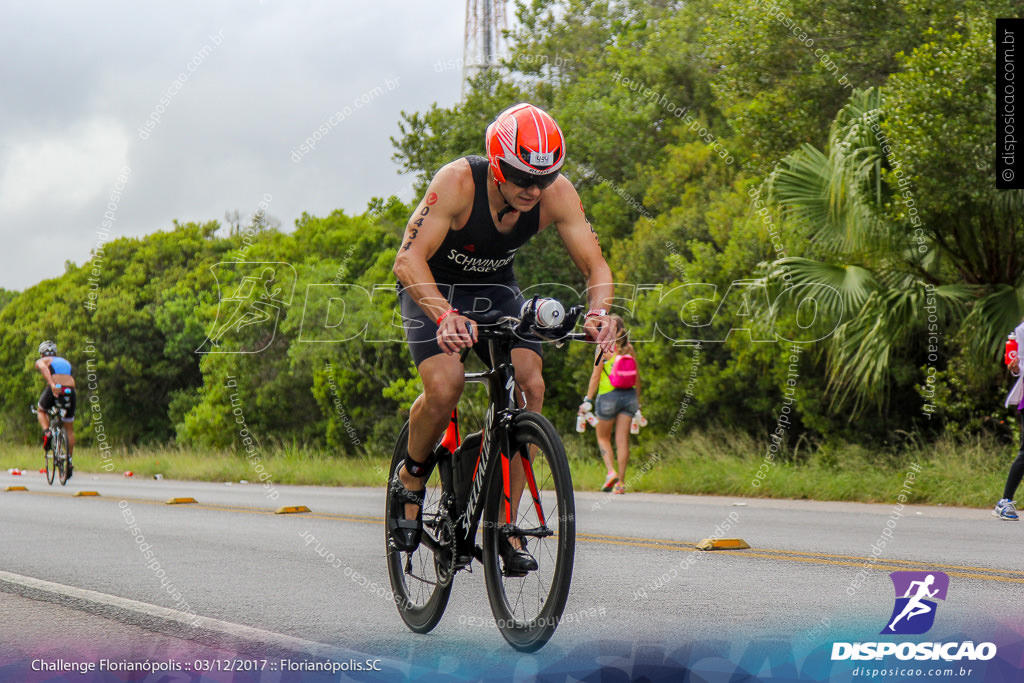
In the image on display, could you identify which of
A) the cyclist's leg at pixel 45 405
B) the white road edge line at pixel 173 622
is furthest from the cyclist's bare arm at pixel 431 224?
the cyclist's leg at pixel 45 405

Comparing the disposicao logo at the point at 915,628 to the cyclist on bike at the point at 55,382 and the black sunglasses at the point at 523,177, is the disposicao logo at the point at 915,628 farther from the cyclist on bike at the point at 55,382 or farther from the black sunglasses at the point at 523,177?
the cyclist on bike at the point at 55,382

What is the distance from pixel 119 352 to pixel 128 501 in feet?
89.3

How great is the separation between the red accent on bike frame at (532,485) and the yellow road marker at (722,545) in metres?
3.68

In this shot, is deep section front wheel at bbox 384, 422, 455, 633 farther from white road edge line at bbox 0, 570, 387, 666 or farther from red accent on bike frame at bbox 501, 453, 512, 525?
white road edge line at bbox 0, 570, 387, 666

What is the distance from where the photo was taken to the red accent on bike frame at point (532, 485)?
168 inches

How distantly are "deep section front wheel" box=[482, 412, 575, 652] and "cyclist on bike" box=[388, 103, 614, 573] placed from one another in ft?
0.19

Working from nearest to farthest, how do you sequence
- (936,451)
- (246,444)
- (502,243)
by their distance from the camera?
(502,243)
(936,451)
(246,444)

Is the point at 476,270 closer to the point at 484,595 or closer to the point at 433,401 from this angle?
the point at 433,401

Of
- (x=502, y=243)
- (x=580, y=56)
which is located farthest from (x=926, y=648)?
(x=580, y=56)

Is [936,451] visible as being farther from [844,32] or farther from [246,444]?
[246,444]

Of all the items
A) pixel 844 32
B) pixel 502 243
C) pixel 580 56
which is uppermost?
pixel 580 56

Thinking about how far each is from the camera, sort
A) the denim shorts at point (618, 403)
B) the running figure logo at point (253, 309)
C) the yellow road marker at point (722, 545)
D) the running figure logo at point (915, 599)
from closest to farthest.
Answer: the running figure logo at point (915, 599), the yellow road marker at point (722, 545), the denim shorts at point (618, 403), the running figure logo at point (253, 309)

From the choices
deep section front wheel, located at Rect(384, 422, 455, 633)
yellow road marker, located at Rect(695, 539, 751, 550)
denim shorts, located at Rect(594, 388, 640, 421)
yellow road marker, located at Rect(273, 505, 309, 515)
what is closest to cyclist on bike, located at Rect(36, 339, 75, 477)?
yellow road marker, located at Rect(273, 505, 309, 515)

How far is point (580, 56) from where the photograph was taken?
31484 millimetres
